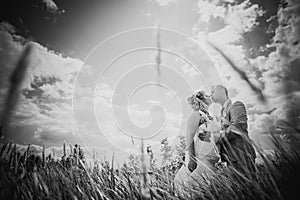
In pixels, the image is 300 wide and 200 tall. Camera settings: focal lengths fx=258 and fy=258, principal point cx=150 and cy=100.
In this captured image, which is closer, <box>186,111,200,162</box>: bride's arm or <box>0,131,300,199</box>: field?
<box>0,131,300,199</box>: field

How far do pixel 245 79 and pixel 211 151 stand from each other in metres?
2.88

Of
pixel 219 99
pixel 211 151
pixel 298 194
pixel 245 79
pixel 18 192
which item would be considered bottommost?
pixel 298 194

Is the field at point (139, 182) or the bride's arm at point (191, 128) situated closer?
the field at point (139, 182)

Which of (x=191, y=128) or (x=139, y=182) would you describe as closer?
(x=139, y=182)

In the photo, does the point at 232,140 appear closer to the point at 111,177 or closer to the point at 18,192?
the point at 111,177

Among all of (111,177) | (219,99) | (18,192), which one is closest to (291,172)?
(111,177)

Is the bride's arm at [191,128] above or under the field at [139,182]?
above

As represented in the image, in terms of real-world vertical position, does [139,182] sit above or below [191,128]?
below

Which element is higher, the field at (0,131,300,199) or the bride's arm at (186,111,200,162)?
the bride's arm at (186,111,200,162)

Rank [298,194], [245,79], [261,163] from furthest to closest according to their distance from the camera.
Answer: [261,163], [298,194], [245,79]

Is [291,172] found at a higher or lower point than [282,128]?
lower

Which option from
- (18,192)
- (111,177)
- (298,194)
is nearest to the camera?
(298,194)

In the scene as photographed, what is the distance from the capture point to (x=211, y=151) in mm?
3471

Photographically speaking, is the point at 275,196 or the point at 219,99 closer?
the point at 275,196
